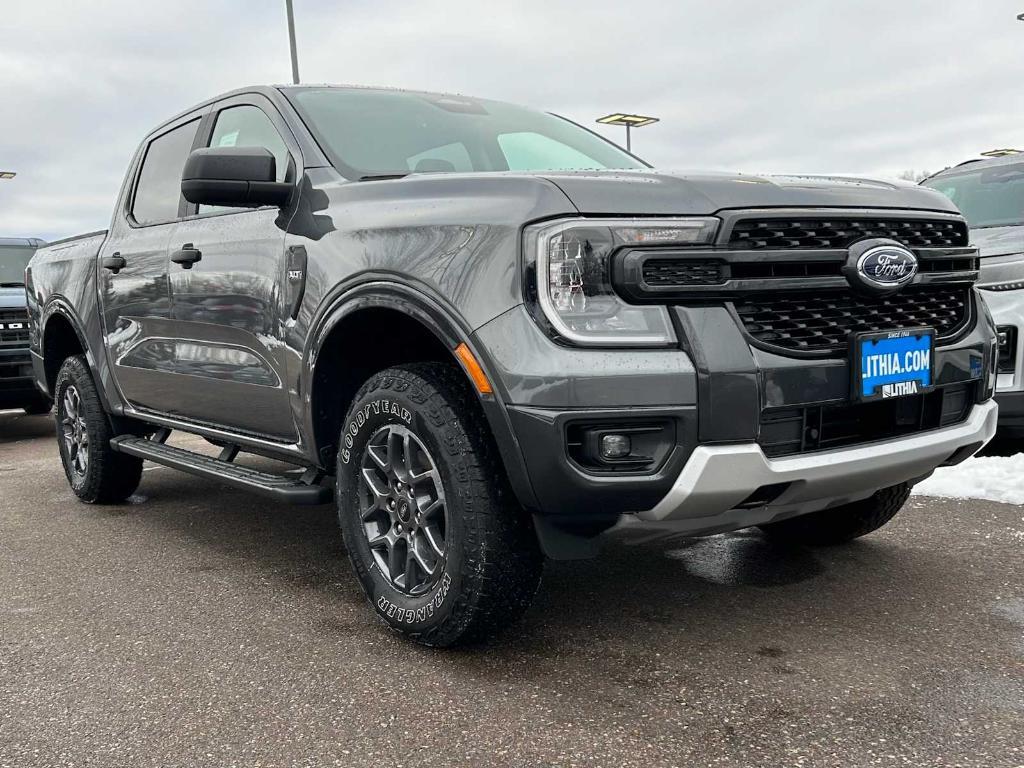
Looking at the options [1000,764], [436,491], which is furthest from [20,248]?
[1000,764]

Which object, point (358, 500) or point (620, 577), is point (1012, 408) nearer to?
point (620, 577)

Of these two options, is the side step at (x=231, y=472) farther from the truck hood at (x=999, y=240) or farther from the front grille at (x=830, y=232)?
the truck hood at (x=999, y=240)

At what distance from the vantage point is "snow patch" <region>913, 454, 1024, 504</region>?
457 centimetres

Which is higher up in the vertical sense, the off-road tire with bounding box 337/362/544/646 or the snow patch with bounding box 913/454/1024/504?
the off-road tire with bounding box 337/362/544/646

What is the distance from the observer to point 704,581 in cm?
349

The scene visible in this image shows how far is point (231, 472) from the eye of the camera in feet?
12.3

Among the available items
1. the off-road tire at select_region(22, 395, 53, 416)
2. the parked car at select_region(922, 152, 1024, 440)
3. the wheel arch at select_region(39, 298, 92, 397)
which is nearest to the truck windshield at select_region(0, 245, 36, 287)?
the off-road tire at select_region(22, 395, 53, 416)

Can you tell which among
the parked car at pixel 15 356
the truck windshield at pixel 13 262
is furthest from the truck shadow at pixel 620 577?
the truck windshield at pixel 13 262

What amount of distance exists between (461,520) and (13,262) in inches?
364

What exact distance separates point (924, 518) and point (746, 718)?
227 centimetres

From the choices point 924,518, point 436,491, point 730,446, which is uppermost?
point 730,446

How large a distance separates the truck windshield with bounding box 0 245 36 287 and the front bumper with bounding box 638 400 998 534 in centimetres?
906

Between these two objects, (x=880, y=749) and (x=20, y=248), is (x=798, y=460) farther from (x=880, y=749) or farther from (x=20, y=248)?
(x=20, y=248)

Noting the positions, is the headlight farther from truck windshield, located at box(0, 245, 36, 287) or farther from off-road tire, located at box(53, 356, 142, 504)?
truck windshield, located at box(0, 245, 36, 287)
